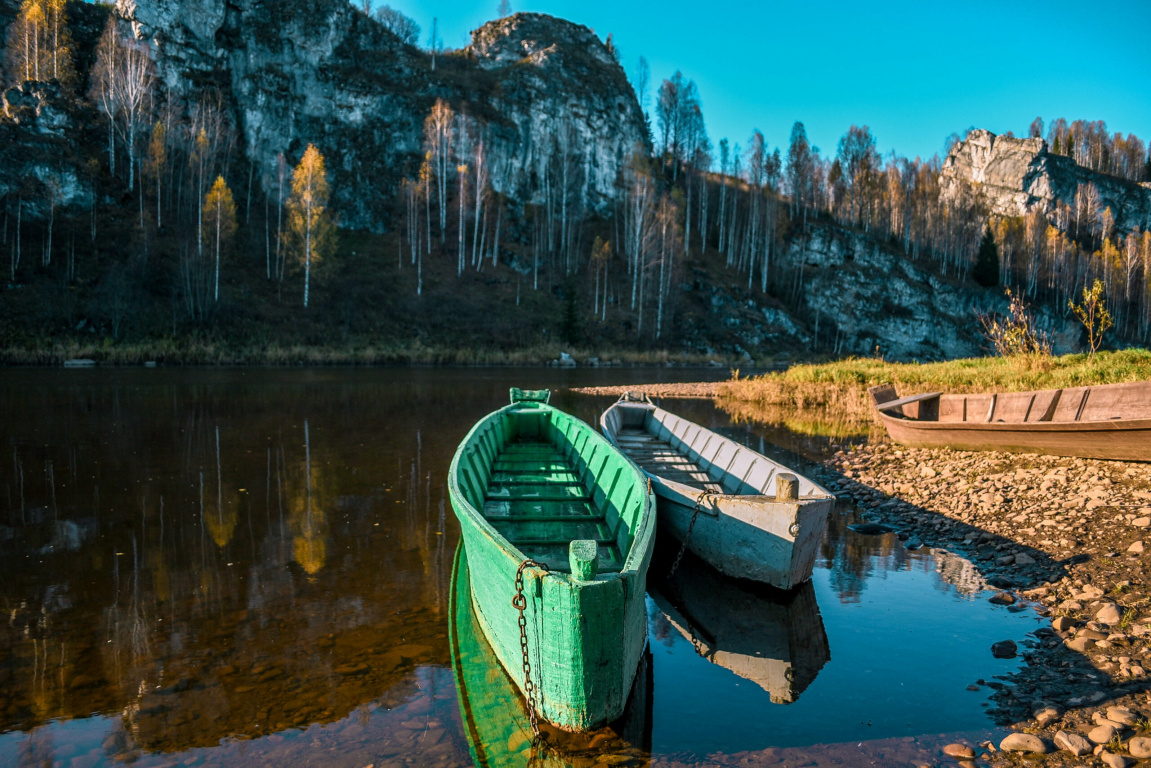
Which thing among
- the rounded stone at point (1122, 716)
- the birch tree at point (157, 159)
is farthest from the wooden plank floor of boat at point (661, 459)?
the birch tree at point (157, 159)

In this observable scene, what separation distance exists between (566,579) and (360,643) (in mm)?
2583

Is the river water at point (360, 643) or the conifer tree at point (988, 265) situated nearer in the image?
the river water at point (360, 643)

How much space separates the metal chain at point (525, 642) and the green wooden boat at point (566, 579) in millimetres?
13

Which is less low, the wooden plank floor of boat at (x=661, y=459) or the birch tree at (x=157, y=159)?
the birch tree at (x=157, y=159)

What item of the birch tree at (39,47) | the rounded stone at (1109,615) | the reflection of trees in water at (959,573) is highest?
the birch tree at (39,47)

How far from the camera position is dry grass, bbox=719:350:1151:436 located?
1266 cm

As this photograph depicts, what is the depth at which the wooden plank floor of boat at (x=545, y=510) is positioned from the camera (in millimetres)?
5949

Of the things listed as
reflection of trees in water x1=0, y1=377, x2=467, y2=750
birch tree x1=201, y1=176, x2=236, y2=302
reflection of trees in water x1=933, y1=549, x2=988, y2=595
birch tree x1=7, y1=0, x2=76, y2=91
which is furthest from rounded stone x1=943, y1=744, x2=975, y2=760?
birch tree x1=7, y1=0, x2=76, y2=91

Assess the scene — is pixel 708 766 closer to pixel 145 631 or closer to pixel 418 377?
pixel 145 631

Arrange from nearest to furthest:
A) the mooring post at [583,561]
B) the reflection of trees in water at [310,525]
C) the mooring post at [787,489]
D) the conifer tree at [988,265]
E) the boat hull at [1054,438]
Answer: the mooring post at [583,561]
the mooring post at [787,489]
the reflection of trees in water at [310,525]
the boat hull at [1054,438]
the conifer tree at [988,265]

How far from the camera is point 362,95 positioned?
56.9m

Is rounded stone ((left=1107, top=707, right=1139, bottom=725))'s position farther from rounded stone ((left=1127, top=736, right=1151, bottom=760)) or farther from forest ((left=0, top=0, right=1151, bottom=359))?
forest ((left=0, top=0, right=1151, bottom=359))

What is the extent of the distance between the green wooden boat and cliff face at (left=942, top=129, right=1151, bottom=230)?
102270mm

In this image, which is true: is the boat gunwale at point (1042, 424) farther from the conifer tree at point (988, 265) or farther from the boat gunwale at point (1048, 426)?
the conifer tree at point (988, 265)
